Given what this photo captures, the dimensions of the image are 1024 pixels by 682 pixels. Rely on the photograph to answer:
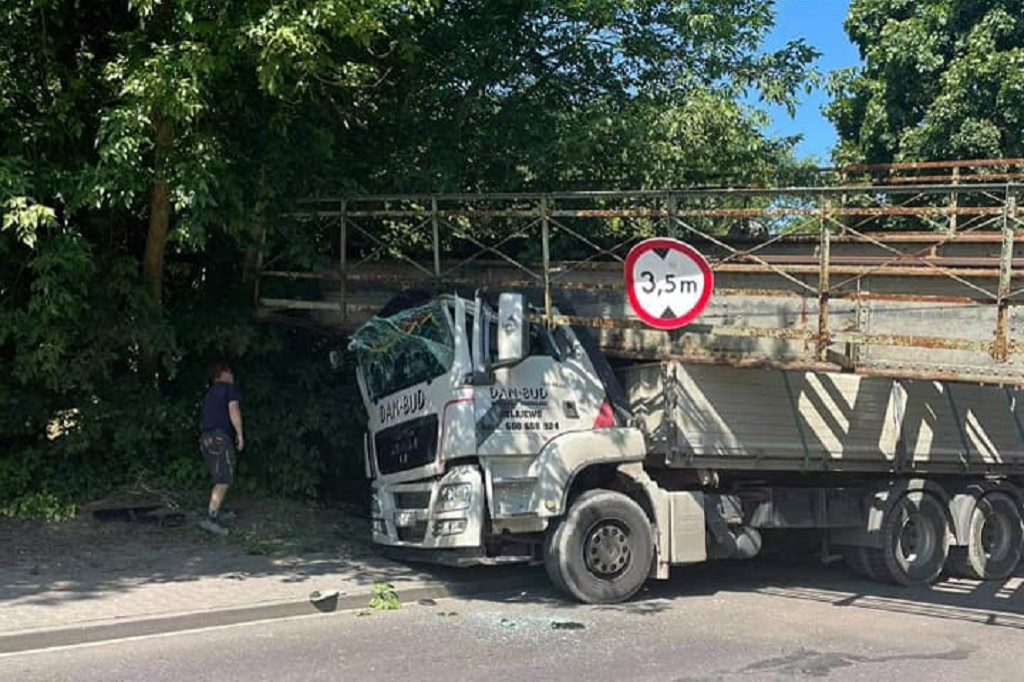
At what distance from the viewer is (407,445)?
8984 mm

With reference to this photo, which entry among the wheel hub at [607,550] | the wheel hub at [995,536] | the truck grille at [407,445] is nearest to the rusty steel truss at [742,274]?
the truck grille at [407,445]

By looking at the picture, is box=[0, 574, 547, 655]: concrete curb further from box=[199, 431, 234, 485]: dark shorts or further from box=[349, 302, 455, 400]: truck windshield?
box=[199, 431, 234, 485]: dark shorts

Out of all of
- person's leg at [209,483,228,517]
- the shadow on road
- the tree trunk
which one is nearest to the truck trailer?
the shadow on road

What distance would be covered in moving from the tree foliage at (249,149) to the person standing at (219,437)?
2.15 ft

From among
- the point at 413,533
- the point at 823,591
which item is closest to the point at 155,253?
the point at 413,533

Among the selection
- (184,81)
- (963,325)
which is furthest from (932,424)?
(184,81)

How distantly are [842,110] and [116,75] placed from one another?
12.9 metres

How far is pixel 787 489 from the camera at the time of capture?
32.6 feet

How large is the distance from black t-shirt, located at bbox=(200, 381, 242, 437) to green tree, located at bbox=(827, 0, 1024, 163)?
8.95 m

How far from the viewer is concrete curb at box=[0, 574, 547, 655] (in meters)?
6.84

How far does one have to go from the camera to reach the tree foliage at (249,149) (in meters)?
8.12

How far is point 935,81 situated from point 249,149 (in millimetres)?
11243

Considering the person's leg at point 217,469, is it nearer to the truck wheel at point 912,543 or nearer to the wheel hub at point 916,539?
the truck wheel at point 912,543

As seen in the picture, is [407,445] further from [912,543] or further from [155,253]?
[912,543]
